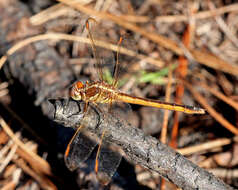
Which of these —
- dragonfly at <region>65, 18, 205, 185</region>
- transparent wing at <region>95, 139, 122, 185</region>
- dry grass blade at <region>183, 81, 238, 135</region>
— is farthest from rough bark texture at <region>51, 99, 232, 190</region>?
dry grass blade at <region>183, 81, 238, 135</region>

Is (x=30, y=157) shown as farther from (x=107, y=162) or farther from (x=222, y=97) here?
(x=222, y=97)

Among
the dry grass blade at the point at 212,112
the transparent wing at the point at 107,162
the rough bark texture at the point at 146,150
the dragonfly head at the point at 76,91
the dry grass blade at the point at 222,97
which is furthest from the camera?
the dry grass blade at the point at 222,97

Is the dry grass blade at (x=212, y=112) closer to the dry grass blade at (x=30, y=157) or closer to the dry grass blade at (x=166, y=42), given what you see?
the dry grass blade at (x=166, y=42)

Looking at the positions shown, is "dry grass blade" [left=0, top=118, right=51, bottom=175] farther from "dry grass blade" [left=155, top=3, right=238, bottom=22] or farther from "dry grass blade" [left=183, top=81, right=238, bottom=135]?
"dry grass blade" [left=155, top=3, right=238, bottom=22]

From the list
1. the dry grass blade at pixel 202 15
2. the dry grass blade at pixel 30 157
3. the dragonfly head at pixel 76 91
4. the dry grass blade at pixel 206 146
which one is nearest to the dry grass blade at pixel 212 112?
the dry grass blade at pixel 206 146

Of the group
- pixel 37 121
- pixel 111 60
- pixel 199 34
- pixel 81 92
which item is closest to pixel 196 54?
pixel 199 34
